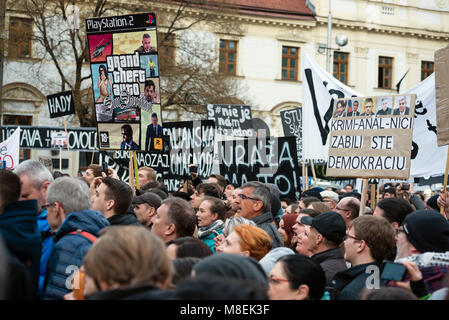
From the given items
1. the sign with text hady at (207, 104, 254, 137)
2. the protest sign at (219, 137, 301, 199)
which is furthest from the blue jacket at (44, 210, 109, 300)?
the sign with text hady at (207, 104, 254, 137)

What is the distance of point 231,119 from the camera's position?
63.4 feet

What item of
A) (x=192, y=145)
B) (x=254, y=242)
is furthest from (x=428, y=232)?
(x=192, y=145)

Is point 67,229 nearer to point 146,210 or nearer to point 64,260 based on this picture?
point 64,260

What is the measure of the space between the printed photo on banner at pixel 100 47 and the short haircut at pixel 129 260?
6.15m

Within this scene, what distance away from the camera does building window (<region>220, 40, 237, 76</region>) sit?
123 feet

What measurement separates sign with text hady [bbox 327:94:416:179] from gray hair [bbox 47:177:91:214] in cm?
367

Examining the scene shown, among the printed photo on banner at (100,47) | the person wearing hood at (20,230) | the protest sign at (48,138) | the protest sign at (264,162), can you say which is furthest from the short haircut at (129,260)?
the protest sign at (48,138)

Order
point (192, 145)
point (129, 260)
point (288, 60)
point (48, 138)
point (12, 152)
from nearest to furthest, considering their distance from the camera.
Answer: point (129, 260) < point (192, 145) < point (12, 152) < point (48, 138) < point (288, 60)

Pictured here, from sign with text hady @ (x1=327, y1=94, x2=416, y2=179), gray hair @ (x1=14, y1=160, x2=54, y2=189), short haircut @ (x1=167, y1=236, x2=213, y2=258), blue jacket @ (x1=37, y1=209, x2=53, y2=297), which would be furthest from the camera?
sign with text hady @ (x1=327, y1=94, x2=416, y2=179)

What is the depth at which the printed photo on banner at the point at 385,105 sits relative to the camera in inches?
287

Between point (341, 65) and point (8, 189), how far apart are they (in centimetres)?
3787

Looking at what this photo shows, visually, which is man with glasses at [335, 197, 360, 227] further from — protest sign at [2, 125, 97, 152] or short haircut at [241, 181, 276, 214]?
protest sign at [2, 125, 97, 152]

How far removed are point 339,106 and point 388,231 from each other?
3.67 meters
